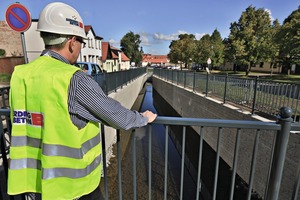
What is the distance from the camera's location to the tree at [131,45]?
70.6m

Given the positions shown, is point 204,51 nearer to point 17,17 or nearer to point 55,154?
point 17,17

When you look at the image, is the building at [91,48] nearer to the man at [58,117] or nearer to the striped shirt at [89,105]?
the man at [58,117]

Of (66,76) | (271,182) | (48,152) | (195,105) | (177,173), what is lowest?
(177,173)

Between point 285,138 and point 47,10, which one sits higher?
point 47,10

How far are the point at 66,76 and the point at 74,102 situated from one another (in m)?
0.16

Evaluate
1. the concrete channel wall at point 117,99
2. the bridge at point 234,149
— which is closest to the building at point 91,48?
the concrete channel wall at point 117,99

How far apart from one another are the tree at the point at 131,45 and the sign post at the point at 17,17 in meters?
69.2

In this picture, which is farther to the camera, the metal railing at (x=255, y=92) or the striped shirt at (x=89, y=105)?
the metal railing at (x=255, y=92)

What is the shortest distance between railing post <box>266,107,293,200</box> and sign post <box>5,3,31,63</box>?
5.03m

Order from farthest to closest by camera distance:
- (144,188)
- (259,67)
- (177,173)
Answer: (259,67)
(177,173)
(144,188)

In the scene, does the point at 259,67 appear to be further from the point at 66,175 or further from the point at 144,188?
the point at 66,175

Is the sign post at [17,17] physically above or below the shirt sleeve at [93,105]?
above

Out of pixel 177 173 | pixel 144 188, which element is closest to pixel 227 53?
pixel 177 173

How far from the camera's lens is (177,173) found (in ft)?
26.8
